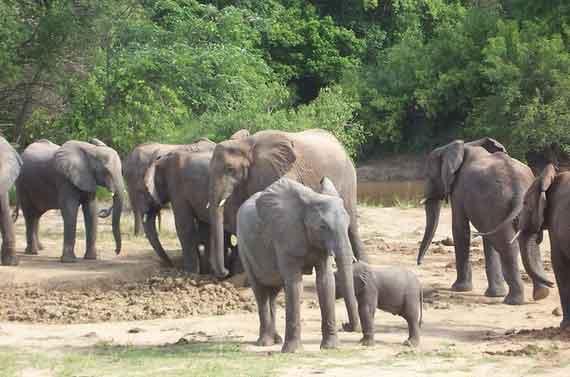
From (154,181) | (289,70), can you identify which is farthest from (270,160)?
(289,70)

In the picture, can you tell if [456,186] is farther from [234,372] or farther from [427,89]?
[427,89]

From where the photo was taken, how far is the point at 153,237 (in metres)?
16.4

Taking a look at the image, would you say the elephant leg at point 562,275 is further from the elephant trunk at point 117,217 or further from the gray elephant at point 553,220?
the elephant trunk at point 117,217

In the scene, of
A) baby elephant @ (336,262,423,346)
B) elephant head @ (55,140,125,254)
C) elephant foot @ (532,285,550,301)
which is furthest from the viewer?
elephant head @ (55,140,125,254)

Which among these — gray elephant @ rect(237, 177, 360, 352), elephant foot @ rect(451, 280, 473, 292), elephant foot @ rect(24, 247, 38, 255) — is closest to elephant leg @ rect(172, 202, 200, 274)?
elephant foot @ rect(24, 247, 38, 255)

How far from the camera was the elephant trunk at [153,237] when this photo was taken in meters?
16.4

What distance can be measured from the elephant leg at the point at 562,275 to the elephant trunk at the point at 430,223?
146 inches

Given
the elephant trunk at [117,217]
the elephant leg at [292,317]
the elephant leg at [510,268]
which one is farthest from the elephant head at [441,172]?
the elephant leg at [292,317]

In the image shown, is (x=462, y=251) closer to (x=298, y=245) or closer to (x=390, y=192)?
(x=298, y=245)

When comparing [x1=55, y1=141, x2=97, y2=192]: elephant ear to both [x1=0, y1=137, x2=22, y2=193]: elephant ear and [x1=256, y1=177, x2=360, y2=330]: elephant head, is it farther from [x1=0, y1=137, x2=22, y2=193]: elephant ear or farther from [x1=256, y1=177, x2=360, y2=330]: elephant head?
[x1=256, y1=177, x2=360, y2=330]: elephant head

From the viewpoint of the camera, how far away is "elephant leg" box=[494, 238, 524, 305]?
44.6ft

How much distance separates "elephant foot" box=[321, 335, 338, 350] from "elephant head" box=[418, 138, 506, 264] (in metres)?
4.75

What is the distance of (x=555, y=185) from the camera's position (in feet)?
38.2

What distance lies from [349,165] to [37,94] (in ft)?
41.3
